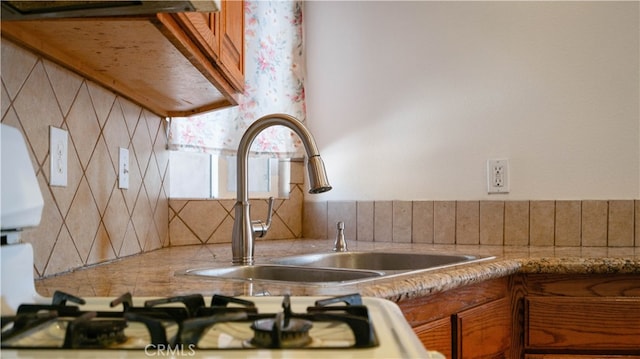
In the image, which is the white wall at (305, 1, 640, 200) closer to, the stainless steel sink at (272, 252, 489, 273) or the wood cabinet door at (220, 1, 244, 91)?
the stainless steel sink at (272, 252, 489, 273)

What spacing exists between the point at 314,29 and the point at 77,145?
1.19 metres

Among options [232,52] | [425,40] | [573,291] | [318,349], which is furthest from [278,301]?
[425,40]

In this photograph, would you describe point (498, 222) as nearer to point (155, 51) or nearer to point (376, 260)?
point (376, 260)

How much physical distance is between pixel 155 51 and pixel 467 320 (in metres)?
0.85

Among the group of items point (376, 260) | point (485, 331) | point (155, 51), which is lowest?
point (485, 331)

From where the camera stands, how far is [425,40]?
1904 mm

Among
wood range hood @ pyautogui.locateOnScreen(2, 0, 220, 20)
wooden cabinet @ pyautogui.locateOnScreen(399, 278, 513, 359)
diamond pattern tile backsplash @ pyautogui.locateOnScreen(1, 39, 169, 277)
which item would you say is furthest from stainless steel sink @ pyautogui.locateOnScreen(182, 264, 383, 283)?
wood range hood @ pyautogui.locateOnScreen(2, 0, 220, 20)

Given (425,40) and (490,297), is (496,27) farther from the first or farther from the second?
(490,297)

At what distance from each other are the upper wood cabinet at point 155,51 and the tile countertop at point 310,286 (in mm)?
421

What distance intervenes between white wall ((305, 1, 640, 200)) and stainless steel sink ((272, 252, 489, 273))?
0.34 metres

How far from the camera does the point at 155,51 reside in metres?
1.05

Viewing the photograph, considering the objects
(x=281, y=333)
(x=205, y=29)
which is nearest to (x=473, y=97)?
(x=205, y=29)

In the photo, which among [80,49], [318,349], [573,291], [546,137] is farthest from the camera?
[546,137]

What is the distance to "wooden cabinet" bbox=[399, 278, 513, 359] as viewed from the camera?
3.61 feet
